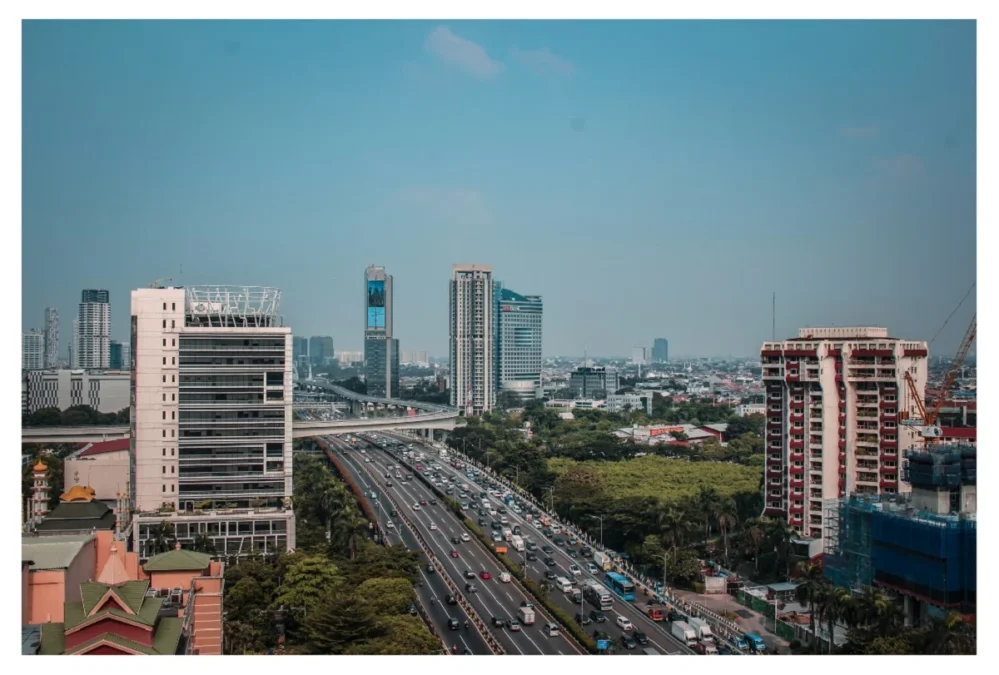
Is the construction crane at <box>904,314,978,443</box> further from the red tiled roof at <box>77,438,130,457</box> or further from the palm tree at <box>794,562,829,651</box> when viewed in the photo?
the red tiled roof at <box>77,438,130,457</box>

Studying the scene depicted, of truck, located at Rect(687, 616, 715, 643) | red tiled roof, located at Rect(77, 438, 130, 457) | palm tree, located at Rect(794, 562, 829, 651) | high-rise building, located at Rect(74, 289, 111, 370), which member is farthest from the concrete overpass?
high-rise building, located at Rect(74, 289, 111, 370)

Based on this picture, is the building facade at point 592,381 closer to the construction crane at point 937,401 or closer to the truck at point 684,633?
the construction crane at point 937,401

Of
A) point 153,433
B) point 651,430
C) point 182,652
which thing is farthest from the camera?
point 651,430

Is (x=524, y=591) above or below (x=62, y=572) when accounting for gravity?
below

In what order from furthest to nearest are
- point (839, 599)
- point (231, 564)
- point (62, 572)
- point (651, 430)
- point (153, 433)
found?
point (651, 430) → point (153, 433) → point (231, 564) → point (839, 599) → point (62, 572)

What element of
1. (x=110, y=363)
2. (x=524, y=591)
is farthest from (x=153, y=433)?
(x=110, y=363)

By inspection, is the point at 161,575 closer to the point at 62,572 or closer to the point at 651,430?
the point at 62,572
